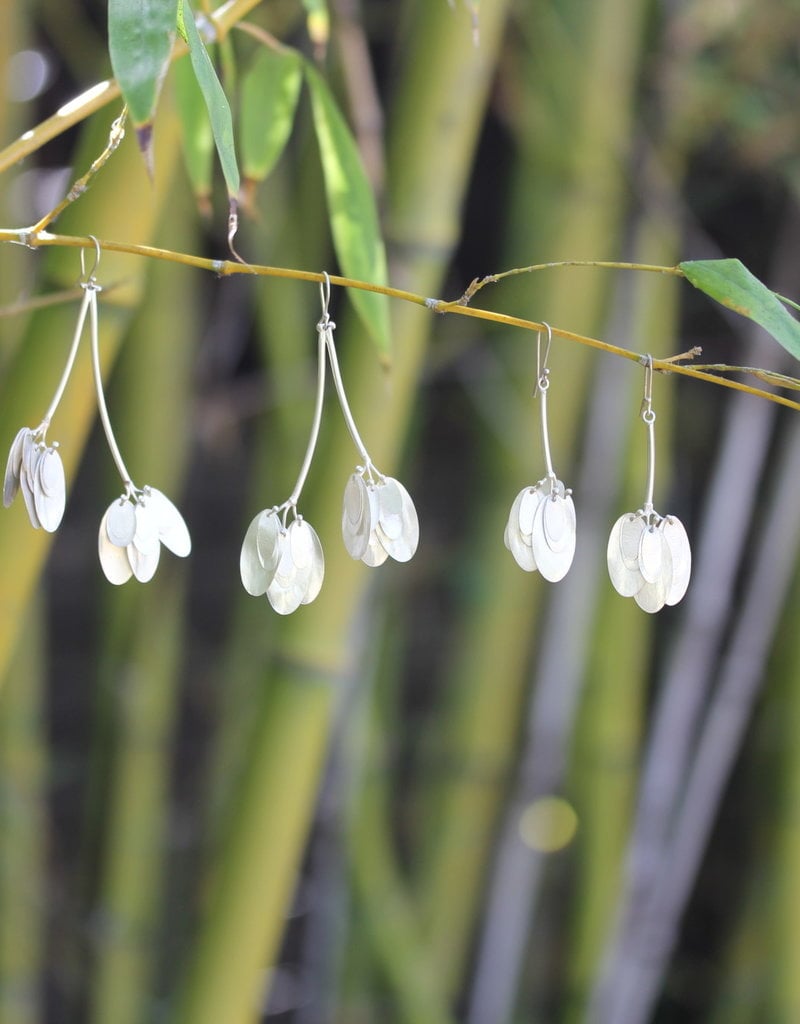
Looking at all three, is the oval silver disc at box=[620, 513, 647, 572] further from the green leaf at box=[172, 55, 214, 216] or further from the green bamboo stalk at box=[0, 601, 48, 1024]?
the green bamboo stalk at box=[0, 601, 48, 1024]

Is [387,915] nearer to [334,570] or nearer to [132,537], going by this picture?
[334,570]

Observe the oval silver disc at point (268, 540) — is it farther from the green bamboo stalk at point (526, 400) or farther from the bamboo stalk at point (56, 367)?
the green bamboo stalk at point (526, 400)

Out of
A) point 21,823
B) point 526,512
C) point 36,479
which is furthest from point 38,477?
point 21,823

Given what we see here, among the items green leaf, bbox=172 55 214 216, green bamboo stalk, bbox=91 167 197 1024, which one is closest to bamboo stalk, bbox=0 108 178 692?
green leaf, bbox=172 55 214 216

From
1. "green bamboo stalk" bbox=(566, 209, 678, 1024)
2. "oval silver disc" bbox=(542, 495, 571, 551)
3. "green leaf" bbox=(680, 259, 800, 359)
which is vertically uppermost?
"green leaf" bbox=(680, 259, 800, 359)

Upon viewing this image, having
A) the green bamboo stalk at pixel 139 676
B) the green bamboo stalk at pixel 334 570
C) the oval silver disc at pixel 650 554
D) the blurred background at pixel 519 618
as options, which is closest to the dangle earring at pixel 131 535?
the oval silver disc at pixel 650 554

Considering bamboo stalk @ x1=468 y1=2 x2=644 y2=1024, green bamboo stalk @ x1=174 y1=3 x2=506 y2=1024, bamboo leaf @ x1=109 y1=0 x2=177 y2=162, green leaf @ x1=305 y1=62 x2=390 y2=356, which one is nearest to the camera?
bamboo leaf @ x1=109 y1=0 x2=177 y2=162
